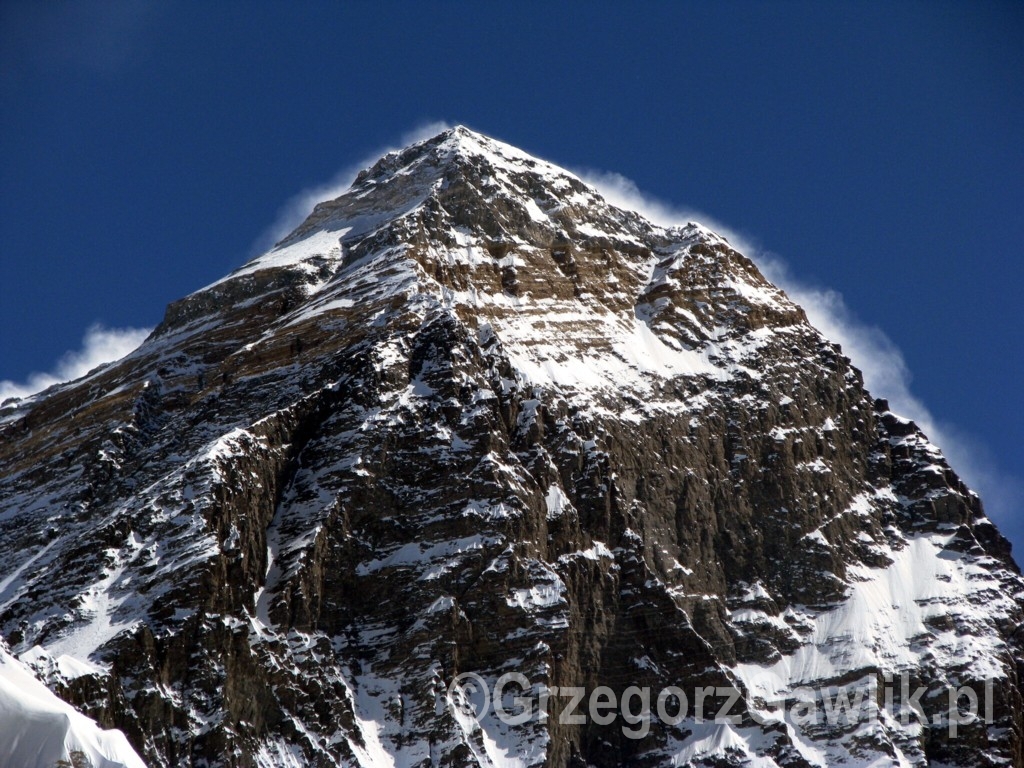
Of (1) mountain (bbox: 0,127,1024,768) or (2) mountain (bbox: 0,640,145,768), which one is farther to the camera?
(1) mountain (bbox: 0,127,1024,768)

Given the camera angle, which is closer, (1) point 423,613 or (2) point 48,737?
(2) point 48,737

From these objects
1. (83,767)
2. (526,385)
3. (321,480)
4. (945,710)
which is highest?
(526,385)

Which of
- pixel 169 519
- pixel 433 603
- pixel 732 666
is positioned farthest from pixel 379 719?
pixel 732 666

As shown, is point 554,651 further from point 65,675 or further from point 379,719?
point 65,675

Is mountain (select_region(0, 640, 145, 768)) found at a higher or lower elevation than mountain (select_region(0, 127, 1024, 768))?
lower

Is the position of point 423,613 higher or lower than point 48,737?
higher

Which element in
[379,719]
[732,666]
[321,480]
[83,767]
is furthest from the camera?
[732,666]

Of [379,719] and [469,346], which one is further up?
[469,346]

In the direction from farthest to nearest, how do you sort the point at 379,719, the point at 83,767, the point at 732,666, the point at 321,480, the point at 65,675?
the point at 732,666 → the point at 321,480 → the point at 379,719 → the point at 65,675 → the point at 83,767

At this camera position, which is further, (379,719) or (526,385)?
(526,385)

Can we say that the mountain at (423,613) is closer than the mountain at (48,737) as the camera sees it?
No

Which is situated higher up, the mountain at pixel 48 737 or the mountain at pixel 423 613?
the mountain at pixel 423 613

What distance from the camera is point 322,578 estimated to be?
174 metres

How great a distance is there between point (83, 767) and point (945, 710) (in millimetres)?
113787
